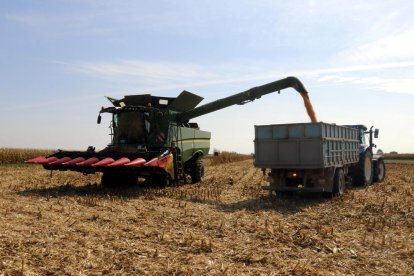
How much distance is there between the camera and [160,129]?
14.9m

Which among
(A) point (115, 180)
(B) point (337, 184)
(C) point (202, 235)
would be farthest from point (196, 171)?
(C) point (202, 235)

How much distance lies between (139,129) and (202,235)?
800 cm

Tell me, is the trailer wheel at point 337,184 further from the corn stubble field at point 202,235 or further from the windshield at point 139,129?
the windshield at point 139,129

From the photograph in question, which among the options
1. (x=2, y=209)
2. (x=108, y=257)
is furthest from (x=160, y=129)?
(x=108, y=257)

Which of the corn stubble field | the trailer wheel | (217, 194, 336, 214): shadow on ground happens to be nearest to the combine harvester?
the corn stubble field

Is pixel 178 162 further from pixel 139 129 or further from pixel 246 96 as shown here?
pixel 246 96

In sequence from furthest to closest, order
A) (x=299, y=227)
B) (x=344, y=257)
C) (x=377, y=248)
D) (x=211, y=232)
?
(x=299, y=227) → (x=211, y=232) → (x=377, y=248) → (x=344, y=257)

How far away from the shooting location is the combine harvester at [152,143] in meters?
12.9

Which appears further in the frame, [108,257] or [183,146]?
[183,146]

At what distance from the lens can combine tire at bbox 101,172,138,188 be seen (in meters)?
14.7

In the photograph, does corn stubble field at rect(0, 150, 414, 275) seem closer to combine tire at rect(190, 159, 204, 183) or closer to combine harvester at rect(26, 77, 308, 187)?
combine harvester at rect(26, 77, 308, 187)

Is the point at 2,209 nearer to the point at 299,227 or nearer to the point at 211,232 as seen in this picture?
the point at 211,232

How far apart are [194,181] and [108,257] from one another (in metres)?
11.4

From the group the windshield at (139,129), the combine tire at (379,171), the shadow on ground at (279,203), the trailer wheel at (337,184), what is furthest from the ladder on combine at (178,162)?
the combine tire at (379,171)
